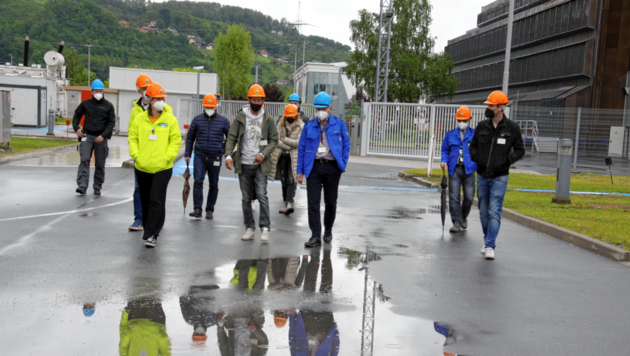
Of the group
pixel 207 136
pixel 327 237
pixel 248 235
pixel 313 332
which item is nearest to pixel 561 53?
pixel 207 136

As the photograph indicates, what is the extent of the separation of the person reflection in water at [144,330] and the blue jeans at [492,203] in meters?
4.38

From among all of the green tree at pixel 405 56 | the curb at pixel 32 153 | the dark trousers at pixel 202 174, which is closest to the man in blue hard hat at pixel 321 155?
the dark trousers at pixel 202 174

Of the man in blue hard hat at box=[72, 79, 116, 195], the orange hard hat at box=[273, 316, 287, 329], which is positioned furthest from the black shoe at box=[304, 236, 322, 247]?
the man in blue hard hat at box=[72, 79, 116, 195]

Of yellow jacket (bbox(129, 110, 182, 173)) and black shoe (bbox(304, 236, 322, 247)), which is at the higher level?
yellow jacket (bbox(129, 110, 182, 173))

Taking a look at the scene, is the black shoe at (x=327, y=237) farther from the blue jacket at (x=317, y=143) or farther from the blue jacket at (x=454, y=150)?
the blue jacket at (x=454, y=150)

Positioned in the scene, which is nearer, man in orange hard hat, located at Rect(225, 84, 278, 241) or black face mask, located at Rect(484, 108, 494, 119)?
black face mask, located at Rect(484, 108, 494, 119)

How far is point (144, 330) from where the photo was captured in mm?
4668

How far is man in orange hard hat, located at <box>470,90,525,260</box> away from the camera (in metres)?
8.10

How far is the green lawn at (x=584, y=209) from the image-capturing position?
32.3 ft

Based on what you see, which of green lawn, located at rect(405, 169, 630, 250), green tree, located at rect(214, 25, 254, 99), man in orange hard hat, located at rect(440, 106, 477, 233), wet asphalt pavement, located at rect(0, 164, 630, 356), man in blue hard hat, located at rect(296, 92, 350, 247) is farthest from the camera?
green tree, located at rect(214, 25, 254, 99)

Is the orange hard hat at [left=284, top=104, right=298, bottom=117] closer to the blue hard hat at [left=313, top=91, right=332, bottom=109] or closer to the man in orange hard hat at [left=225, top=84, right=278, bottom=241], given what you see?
the man in orange hard hat at [left=225, top=84, right=278, bottom=241]

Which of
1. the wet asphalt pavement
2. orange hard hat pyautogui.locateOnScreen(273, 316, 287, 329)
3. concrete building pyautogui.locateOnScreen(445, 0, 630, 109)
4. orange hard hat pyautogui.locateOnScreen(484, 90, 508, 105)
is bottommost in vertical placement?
the wet asphalt pavement

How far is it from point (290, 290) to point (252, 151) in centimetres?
304

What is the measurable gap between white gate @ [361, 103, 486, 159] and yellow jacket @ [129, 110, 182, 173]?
2294 centimetres
